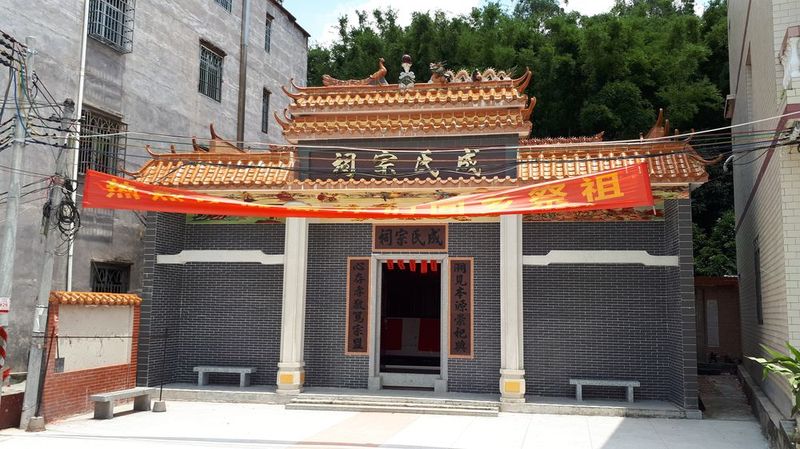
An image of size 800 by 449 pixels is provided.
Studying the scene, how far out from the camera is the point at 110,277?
45.0 ft

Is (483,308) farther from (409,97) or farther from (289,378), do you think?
(409,97)

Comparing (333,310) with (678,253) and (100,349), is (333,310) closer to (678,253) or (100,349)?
(100,349)

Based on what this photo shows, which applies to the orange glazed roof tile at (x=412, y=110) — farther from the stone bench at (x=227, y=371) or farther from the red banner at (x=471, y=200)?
the stone bench at (x=227, y=371)

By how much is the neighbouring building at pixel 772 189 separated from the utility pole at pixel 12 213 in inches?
339

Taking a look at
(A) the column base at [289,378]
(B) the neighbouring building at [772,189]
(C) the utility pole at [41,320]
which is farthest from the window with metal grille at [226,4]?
(B) the neighbouring building at [772,189]

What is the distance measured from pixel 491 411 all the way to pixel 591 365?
1.87m

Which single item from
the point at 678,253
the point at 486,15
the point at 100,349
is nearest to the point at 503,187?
the point at 678,253

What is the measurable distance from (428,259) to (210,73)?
9152 mm

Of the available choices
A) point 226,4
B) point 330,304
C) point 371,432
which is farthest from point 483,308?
point 226,4

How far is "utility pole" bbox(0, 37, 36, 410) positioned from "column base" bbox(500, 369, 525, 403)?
6.73m

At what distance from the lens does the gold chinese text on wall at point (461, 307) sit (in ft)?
36.2

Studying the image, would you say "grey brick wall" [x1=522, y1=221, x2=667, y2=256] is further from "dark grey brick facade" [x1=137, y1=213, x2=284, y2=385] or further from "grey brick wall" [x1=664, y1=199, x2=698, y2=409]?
"dark grey brick facade" [x1=137, y1=213, x2=284, y2=385]

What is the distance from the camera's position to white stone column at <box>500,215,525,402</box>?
10305 mm

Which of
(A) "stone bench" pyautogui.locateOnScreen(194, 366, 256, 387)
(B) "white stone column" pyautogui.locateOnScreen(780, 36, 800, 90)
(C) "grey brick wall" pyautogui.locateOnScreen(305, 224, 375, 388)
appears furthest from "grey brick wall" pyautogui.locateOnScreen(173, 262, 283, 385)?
(B) "white stone column" pyautogui.locateOnScreen(780, 36, 800, 90)
